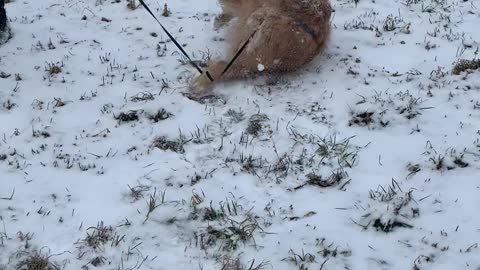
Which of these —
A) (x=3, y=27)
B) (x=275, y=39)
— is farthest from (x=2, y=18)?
(x=275, y=39)

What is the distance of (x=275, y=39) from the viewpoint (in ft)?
15.3

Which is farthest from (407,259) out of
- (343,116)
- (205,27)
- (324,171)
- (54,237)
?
(205,27)

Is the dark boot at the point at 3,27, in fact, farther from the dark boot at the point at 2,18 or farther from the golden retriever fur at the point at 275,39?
the golden retriever fur at the point at 275,39

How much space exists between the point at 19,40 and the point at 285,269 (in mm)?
3836

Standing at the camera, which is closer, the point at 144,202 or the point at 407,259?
the point at 407,259

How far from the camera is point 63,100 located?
4680mm

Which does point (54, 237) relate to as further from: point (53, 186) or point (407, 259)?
point (407, 259)

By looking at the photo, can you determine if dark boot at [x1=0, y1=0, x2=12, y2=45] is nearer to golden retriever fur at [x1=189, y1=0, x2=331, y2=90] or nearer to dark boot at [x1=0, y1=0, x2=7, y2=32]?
dark boot at [x1=0, y1=0, x2=7, y2=32]

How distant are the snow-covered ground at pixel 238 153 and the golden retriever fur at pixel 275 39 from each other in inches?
5.9

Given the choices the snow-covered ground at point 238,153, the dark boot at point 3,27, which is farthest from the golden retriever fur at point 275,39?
the dark boot at point 3,27

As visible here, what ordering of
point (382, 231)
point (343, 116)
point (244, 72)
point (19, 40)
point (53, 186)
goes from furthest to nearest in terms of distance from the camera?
point (19, 40), point (244, 72), point (343, 116), point (53, 186), point (382, 231)

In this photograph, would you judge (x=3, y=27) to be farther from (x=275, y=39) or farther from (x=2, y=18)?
(x=275, y=39)

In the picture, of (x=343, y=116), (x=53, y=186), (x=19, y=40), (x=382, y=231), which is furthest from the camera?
(x=19, y=40)

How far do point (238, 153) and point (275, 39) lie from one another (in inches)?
44.6
